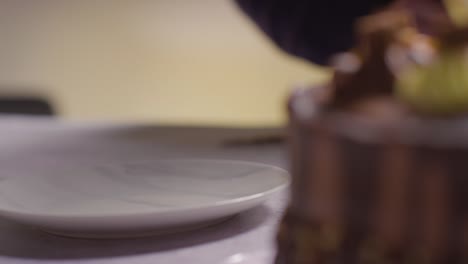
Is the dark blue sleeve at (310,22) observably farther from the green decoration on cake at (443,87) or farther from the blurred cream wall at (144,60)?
the blurred cream wall at (144,60)

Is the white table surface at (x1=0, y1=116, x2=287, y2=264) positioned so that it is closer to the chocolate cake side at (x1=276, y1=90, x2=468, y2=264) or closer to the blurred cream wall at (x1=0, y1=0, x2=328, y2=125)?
the chocolate cake side at (x1=276, y1=90, x2=468, y2=264)

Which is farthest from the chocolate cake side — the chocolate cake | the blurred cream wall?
the blurred cream wall

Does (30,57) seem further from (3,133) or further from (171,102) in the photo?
(3,133)

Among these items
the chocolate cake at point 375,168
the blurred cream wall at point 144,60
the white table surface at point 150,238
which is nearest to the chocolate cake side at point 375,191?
the chocolate cake at point 375,168

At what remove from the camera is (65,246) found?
44 cm

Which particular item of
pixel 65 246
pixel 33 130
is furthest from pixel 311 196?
pixel 33 130

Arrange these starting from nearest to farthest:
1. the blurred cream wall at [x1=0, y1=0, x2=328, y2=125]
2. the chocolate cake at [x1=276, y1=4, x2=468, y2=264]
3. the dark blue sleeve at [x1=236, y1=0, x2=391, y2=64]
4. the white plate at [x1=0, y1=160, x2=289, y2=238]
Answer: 1. the chocolate cake at [x1=276, y1=4, x2=468, y2=264]
2. the white plate at [x1=0, y1=160, x2=289, y2=238]
3. the dark blue sleeve at [x1=236, y1=0, x2=391, y2=64]
4. the blurred cream wall at [x1=0, y1=0, x2=328, y2=125]

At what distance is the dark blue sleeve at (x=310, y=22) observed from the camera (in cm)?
62

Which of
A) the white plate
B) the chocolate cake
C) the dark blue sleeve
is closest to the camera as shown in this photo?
the chocolate cake

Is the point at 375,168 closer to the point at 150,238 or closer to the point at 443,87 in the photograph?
the point at 443,87

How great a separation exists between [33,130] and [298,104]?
26.7 inches

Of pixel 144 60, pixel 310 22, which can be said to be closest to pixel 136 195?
pixel 310 22

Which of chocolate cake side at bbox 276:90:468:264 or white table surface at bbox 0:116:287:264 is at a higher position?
chocolate cake side at bbox 276:90:468:264

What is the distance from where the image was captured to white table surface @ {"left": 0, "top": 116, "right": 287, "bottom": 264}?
42cm
